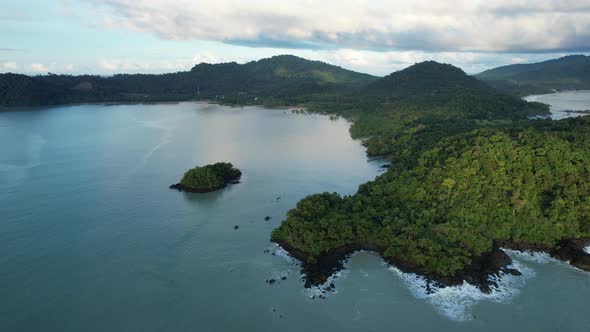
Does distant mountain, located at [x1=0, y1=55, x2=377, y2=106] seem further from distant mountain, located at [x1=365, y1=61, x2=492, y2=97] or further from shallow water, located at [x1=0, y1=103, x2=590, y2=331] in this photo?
shallow water, located at [x1=0, y1=103, x2=590, y2=331]

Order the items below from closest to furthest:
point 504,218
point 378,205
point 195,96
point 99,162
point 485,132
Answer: point 504,218 < point 378,205 < point 485,132 < point 99,162 < point 195,96

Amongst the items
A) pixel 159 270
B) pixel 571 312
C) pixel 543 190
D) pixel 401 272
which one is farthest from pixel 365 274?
pixel 543 190

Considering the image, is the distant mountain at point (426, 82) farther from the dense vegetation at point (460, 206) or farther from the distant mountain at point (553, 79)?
the dense vegetation at point (460, 206)

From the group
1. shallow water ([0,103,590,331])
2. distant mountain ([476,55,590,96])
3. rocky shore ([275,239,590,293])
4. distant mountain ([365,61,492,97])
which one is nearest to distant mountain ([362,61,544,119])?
distant mountain ([365,61,492,97])

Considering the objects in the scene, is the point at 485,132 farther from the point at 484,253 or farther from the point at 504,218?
the point at 484,253

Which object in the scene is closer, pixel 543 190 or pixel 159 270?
pixel 159 270

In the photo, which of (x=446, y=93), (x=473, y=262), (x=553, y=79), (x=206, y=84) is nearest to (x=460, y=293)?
(x=473, y=262)
